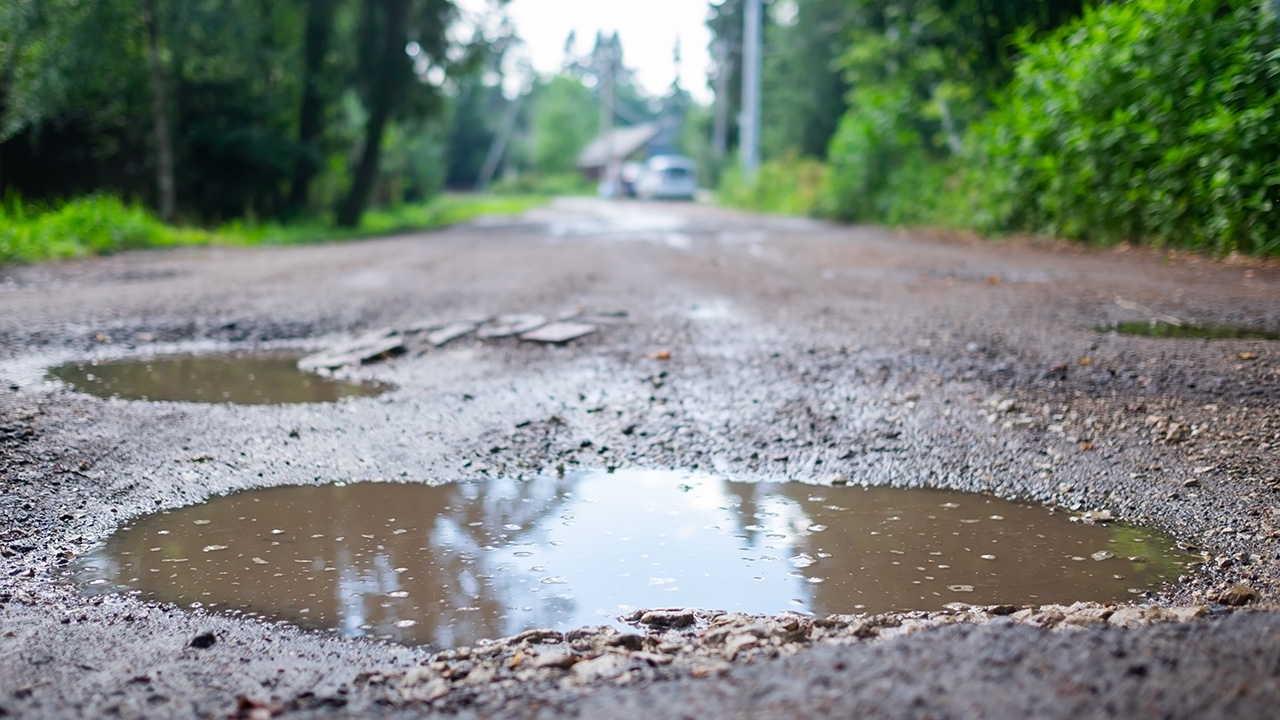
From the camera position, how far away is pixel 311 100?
17.9m

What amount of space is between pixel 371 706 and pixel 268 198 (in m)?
16.9

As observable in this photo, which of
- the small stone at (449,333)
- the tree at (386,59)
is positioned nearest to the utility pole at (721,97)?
the tree at (386,59)

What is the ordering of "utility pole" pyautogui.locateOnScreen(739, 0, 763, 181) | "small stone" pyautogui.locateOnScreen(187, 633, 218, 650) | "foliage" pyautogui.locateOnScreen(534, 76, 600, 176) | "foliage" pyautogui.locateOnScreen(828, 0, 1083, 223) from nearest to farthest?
"small stone" pyautogui.locateOnScreen(187, 633, 218, 650), "foliage" pyautogui.locateOnScreen(828, 0, 1083, 223), "utility pole" pyautogui.locateOnScreen(739, 0, 763, 181), "foliage" pyautogui.locateOnScreen(534, 76, 600, 176)

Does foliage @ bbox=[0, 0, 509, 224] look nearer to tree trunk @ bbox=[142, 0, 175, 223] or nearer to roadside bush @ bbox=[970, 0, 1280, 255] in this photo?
tree trunk @ bbox=[142, 0, 175, 223]

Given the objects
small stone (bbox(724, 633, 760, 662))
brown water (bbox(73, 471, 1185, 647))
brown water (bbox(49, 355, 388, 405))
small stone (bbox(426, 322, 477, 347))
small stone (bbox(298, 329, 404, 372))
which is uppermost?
small stone (bbox(426, 322, 477, 347))

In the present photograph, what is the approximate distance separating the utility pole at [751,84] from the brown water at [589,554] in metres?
29.1

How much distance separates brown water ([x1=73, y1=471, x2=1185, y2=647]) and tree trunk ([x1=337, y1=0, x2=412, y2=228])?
1534 centimetres

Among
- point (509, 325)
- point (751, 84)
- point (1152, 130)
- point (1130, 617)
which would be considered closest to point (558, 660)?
point (1130, 617)

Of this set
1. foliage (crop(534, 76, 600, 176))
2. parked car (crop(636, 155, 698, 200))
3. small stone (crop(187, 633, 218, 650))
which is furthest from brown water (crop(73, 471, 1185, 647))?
foliage (crop(534, 76, 600, 176))

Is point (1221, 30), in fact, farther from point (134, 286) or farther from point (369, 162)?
point (369, 162)

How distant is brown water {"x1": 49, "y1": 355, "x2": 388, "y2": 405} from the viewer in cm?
479

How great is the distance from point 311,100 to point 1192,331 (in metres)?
16.3

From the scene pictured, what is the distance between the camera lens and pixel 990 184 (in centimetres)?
1256

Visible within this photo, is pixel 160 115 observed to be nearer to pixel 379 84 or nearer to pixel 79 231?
pixel 79 231
